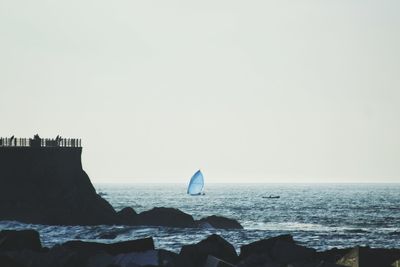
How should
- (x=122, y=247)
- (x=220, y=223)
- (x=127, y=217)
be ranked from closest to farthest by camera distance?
1. (x=122, y=247)
2. (x=220, y=223)
3. (x=127, y=217)

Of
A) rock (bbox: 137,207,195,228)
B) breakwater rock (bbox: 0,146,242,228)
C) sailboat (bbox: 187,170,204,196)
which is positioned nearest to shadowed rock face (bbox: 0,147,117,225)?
breakwater rock (bbox: 0,146,242,228)

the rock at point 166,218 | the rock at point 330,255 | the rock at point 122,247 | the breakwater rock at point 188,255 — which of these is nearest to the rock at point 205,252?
the breakwater rock at point 188,255

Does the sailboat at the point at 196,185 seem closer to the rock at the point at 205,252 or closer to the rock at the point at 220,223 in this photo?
the rock at the point at 220,223

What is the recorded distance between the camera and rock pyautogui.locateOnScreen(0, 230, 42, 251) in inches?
1385

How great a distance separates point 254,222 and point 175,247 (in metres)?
39.4

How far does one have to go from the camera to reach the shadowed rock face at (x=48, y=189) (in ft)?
228

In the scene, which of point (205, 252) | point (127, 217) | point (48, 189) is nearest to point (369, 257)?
point (205, 252)

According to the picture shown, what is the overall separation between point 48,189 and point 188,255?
41.3 m

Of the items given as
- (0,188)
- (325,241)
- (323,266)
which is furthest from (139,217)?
(323,266)

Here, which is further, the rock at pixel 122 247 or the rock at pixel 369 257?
the rock at pixel 122 247

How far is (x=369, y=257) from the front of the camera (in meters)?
29.3

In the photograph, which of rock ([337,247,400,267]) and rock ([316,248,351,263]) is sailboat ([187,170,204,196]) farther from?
rock ([337,247,400,267])

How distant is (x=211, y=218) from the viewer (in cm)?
7425

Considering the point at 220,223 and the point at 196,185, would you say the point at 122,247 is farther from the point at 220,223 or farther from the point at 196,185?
the point at 196,185
